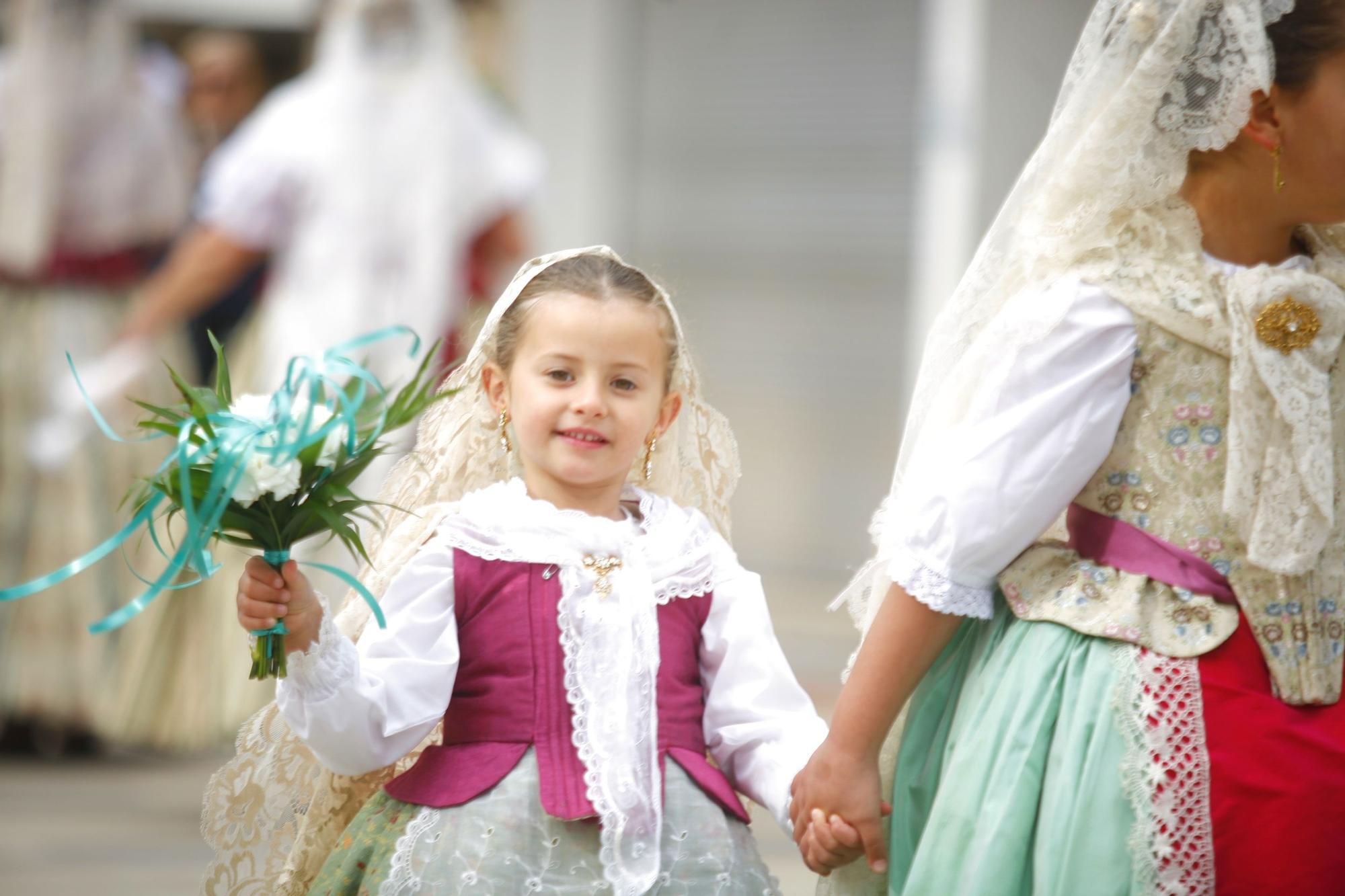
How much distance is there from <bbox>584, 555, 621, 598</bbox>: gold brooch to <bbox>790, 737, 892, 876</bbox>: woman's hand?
1.17 ft

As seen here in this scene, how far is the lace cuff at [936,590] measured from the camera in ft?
6.91

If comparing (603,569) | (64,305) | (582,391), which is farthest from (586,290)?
(64,305)

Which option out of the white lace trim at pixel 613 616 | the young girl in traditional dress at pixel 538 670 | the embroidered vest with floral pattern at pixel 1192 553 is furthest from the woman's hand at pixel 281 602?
the embroidered vest with floral pattern at pixel 1192 553

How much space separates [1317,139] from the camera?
207cm

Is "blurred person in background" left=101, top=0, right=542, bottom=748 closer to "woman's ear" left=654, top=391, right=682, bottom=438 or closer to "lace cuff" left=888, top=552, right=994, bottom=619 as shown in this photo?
"woman's ear" left=654, top=391, right=682, bottom=438

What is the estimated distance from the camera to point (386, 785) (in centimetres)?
230

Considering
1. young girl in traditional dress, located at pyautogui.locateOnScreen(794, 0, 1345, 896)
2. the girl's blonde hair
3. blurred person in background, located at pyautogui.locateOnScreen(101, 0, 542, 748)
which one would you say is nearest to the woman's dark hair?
young girl in traditional dress, located at pyautogui.locateOnScreen(794, 0, 1345, 896)

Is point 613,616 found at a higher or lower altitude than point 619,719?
higher

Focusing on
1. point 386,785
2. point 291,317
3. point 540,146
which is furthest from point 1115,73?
point 540,146

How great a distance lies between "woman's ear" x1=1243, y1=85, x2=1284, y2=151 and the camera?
6.83ft

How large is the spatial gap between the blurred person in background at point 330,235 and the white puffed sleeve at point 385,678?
281 cm

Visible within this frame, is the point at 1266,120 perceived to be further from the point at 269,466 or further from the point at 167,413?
the point at 167,413

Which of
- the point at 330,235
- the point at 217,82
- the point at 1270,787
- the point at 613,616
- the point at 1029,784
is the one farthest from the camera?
the point at 217,82

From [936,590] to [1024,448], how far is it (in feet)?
0.67
